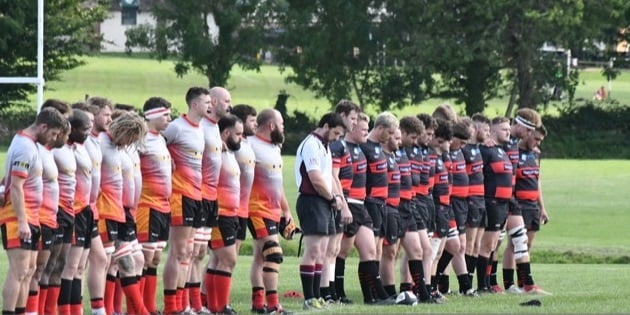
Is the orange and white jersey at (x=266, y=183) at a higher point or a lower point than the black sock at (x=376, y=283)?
higher

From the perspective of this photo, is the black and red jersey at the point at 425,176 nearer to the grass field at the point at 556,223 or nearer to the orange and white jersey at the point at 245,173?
the grass field at the point at 556,223

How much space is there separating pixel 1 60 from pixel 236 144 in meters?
25.2

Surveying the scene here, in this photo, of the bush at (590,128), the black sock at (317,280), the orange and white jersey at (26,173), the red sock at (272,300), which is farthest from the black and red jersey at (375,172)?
the bush at (590,128)

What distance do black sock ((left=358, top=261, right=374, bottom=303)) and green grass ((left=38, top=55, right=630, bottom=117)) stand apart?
145 feet

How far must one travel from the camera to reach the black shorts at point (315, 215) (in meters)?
15.2

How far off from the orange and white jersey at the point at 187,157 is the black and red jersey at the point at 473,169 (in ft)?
14.9

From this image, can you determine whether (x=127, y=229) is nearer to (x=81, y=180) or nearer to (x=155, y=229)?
(x=155, y=229)

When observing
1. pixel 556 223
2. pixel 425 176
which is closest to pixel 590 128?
pixel 556 223

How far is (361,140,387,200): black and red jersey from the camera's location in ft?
53.1

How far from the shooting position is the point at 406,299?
15773mm

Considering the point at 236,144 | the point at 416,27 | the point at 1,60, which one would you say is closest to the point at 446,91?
the point at 416,27

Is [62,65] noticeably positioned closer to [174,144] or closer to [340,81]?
[340,81]

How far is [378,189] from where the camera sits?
638 inches

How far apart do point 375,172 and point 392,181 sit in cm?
33
